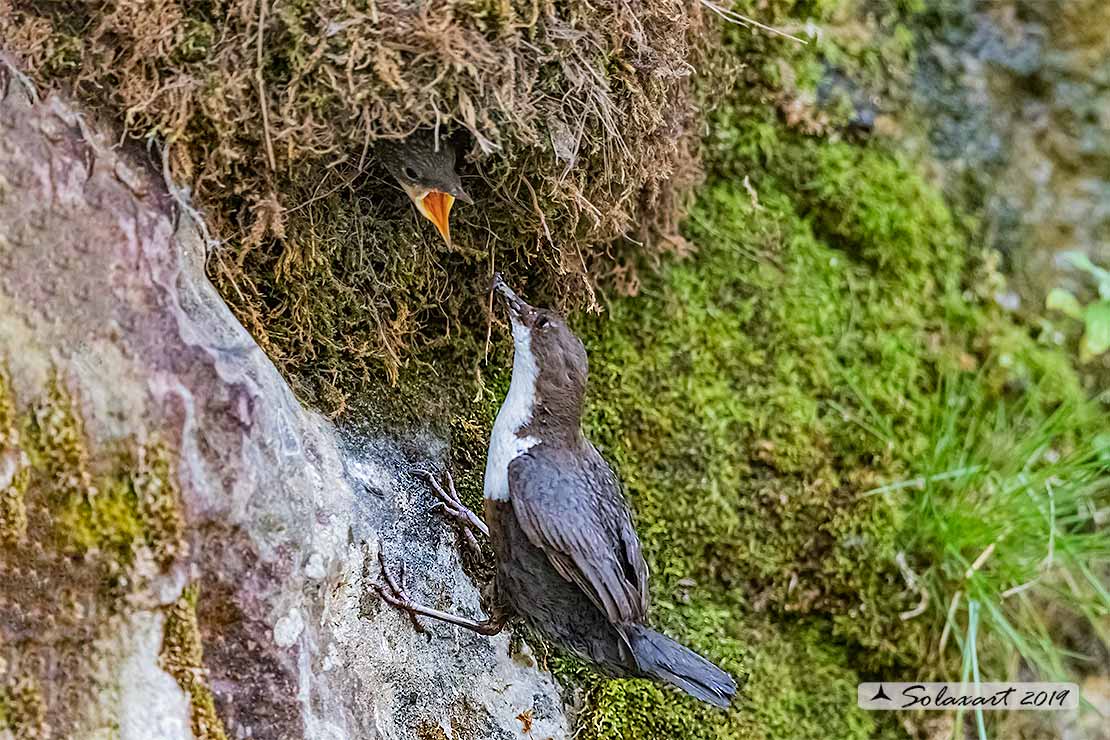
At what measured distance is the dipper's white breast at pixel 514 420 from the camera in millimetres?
3107

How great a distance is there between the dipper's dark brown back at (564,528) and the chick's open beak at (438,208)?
0.35 metres

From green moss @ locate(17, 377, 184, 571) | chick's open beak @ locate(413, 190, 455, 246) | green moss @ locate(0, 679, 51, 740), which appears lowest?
green moss @ locate(0, 679, 51, 740)

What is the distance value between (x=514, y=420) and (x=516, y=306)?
351 millimetres

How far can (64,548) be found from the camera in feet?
7.67

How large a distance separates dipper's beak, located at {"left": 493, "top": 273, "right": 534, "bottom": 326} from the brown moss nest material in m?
0.10

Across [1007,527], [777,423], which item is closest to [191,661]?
[777,423]

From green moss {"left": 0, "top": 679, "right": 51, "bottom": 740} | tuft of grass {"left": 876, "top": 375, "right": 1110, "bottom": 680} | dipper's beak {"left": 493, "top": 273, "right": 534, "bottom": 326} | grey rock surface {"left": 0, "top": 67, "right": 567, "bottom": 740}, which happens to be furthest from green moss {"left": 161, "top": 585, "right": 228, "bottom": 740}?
tuft of grass {"left": 876, "top": 375, "right": 1110, "bottom": 680}

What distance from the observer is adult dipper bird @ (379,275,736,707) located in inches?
117

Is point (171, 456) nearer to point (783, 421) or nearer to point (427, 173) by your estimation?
point (427, 173)

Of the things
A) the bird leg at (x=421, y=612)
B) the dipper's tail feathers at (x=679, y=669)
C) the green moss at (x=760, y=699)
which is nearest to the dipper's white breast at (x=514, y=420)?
the bird leg at (x=421, y=612)

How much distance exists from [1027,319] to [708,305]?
167cm

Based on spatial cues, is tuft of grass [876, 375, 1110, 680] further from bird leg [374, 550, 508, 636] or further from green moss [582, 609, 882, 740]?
bird leg [374, 550, 508, 636]

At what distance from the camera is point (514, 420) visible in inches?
125

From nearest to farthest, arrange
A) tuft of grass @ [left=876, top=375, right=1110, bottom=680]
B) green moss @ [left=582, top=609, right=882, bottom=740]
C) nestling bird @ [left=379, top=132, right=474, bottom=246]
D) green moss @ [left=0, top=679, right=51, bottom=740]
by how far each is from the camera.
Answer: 1. green moss @ [left=0, top=679, right=51, bottom=740]
2. nestling bird @ [left=379, top=132, right=474, bottom=246]
3. green moss @ [left=582, top=609, right=882, bottom=740]
4. tuft of grass @ [left=876, top=375, right=1110, bottom=680]
